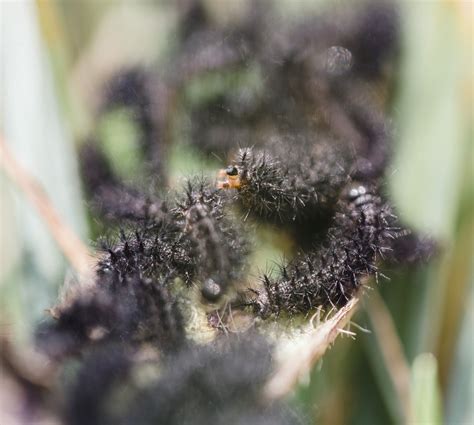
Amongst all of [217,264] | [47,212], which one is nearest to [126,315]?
[217,264]

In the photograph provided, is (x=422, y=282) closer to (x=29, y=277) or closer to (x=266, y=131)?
(x=266, y=131)

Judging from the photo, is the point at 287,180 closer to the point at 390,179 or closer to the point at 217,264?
the point at 217,264

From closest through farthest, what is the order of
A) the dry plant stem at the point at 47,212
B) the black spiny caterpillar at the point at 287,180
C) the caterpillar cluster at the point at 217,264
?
1. the caterpillar cluster at the point at 217,264
2. the black spiny caterpillar at the point at 287,180
3. the dry plant stem at the point at 47,212

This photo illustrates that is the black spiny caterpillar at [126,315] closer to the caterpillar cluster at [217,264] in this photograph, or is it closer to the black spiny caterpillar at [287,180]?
the caterpillar cluster at [217,264]

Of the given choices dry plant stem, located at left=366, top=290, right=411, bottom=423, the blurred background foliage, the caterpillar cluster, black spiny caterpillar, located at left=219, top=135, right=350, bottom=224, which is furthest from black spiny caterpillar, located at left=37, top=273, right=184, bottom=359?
dry plant stem, located at left=366, top=290, right=411, bottom=423

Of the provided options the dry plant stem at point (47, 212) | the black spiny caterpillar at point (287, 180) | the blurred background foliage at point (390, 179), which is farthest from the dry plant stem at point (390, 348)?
the dry plant stem at point (47, 212)

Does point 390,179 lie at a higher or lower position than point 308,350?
higher
